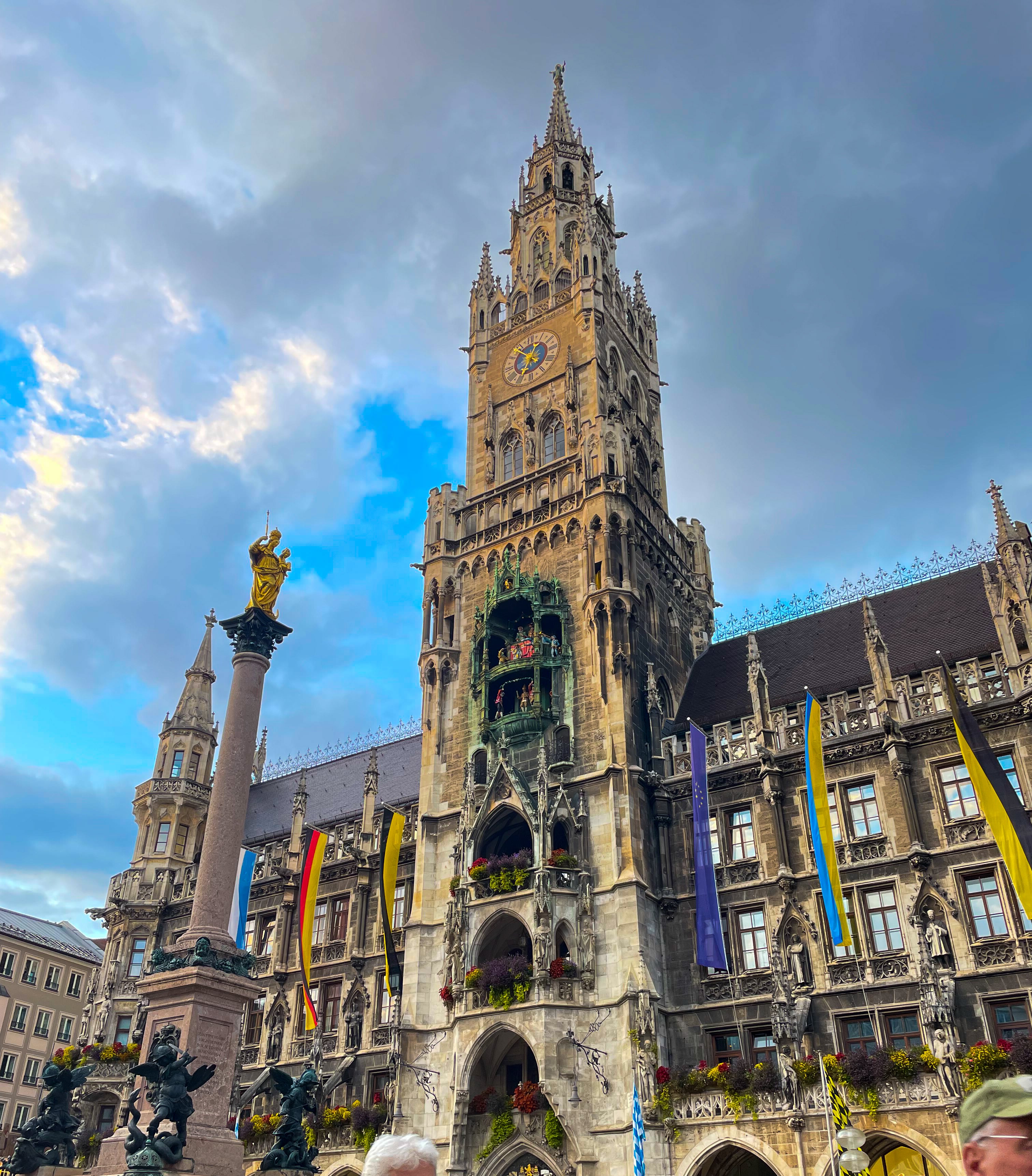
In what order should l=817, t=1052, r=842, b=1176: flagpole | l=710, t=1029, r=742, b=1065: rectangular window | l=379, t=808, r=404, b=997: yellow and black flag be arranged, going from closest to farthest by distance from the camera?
1. l=817, t=1052, r=842, b=1176: flagpole
2. l=710, t=1029, r=742, b=1065: rectangular window
3. l=379, t=808, r=404, b=997: yellow and black flag

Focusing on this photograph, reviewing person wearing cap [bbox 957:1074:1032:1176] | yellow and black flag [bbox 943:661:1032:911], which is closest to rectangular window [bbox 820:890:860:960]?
yellow and black flag [bbox 943:661:1032:911]

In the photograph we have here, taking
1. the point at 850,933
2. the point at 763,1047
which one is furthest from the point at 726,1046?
the point at 850,933

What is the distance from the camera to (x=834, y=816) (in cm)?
3462

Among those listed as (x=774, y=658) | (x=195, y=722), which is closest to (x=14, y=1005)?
(x=195, y=722)

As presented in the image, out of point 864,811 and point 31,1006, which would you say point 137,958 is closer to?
point 31,1006

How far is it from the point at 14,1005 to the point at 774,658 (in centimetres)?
4753

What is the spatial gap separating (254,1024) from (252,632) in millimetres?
22891

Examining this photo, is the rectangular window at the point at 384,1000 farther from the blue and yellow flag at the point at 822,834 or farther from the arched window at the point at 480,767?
the blue and yellow flag at the point at 822,834

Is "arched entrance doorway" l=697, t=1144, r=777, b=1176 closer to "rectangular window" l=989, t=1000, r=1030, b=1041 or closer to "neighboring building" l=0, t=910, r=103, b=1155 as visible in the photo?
"rectangular window" l=989, t=1000, r=1030, b=1041

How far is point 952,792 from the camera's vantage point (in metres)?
32.9

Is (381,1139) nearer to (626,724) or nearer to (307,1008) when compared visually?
(626,724)

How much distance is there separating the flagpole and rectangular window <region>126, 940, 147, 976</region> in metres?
→ 32.8

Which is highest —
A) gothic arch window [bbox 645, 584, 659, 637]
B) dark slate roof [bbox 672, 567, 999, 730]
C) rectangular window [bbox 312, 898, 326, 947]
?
gothic arch window [bbox 645, 584, 659, 637]

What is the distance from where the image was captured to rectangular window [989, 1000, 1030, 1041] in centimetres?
2847
